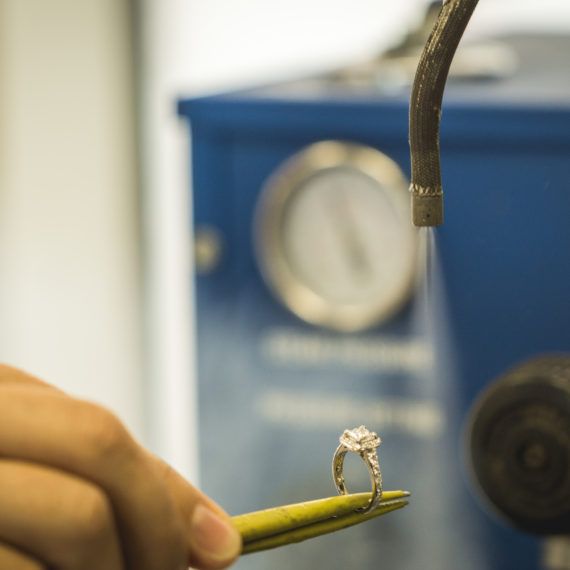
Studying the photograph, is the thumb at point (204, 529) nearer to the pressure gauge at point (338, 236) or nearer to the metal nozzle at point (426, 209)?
the metal nozzle at point (426, 209)

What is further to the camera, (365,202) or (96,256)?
(96,256)

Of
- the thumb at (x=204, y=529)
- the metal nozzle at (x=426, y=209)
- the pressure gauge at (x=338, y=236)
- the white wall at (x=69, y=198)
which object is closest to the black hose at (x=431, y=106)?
the metal nozzle at (x=426, y=209)

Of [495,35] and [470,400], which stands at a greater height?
[495,35]

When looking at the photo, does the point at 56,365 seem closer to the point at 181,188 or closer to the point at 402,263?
the point at 181,188

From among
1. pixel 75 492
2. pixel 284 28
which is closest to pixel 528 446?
pixel 75 492

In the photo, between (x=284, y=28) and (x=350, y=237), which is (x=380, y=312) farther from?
(x=284, y=28)

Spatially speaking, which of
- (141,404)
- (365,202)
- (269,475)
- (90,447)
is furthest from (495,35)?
(90,447)

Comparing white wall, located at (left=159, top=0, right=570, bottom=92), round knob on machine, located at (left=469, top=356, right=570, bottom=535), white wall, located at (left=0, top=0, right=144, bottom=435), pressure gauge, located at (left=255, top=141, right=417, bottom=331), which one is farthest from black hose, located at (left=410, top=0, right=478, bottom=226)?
white wall, located at (left=0, top=0, right=144, bottom=435)
